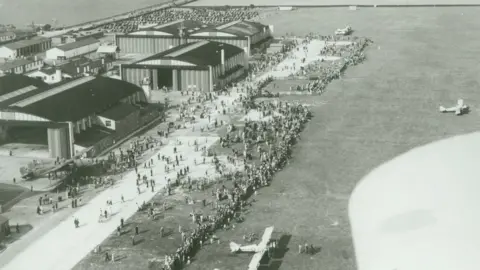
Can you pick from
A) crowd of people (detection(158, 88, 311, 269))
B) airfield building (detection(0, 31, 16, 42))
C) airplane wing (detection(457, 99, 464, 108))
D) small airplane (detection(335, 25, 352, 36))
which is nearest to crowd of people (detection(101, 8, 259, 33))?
airfield building (detection(0, 31, 16, 42))

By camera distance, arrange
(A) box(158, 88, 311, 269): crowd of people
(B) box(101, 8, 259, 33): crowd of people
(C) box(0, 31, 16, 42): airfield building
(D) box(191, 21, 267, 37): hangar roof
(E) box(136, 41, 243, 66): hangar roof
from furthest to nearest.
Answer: (B) box(101, 8, 259, 33): crowd of people
(C) box(0, 31, 16, 42): airfield building
(D) box(191, 21, 267, 37): hangar roof
(E) box(136, 41, 243, 66): hangar roof
(A) box(158, 88, 311, 269): crowd of people

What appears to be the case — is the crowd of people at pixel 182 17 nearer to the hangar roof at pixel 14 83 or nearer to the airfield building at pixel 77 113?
the hangar roof at pixel 14 83

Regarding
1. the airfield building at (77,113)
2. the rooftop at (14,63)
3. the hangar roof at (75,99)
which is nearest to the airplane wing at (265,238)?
the airfield building at (77,113)

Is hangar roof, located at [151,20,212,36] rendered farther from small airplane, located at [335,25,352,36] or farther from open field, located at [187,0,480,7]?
open field, located at [187,0,480,7]

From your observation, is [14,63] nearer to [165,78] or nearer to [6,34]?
[165,78]

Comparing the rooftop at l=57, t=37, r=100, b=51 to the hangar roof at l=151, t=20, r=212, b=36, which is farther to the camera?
the hangar roof at l=151, t=20, r=212, b=36

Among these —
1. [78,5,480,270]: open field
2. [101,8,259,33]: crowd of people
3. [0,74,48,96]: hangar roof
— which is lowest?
[78,5,480,270]: open field

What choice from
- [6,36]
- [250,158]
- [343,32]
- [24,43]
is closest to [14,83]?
[250,158]

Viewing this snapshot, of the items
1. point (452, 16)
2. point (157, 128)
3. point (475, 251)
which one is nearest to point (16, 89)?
point (157, 128)
